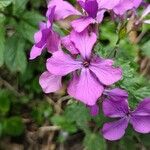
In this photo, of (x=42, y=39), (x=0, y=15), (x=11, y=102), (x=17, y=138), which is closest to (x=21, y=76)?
(x=11, y=102)

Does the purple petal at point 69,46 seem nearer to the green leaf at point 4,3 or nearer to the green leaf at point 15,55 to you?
the green leaf at point 4,3

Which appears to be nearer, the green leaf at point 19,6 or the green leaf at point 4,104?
the green leaf at point 19,6

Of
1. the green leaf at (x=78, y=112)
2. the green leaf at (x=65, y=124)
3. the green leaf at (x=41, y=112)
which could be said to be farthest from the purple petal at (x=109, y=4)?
the green leaf at (x=41, y=112)

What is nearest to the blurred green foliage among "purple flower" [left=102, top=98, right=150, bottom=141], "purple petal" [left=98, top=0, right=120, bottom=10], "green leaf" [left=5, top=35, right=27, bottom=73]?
"green leaf" [left=5, top=35, right=27, bottom=73]

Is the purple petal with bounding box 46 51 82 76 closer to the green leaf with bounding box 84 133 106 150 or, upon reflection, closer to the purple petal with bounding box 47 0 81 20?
the purple petal with bounding box 47 0 81 20

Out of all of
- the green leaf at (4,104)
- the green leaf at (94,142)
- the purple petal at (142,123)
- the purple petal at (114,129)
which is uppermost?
the purple petal at (142,123)
